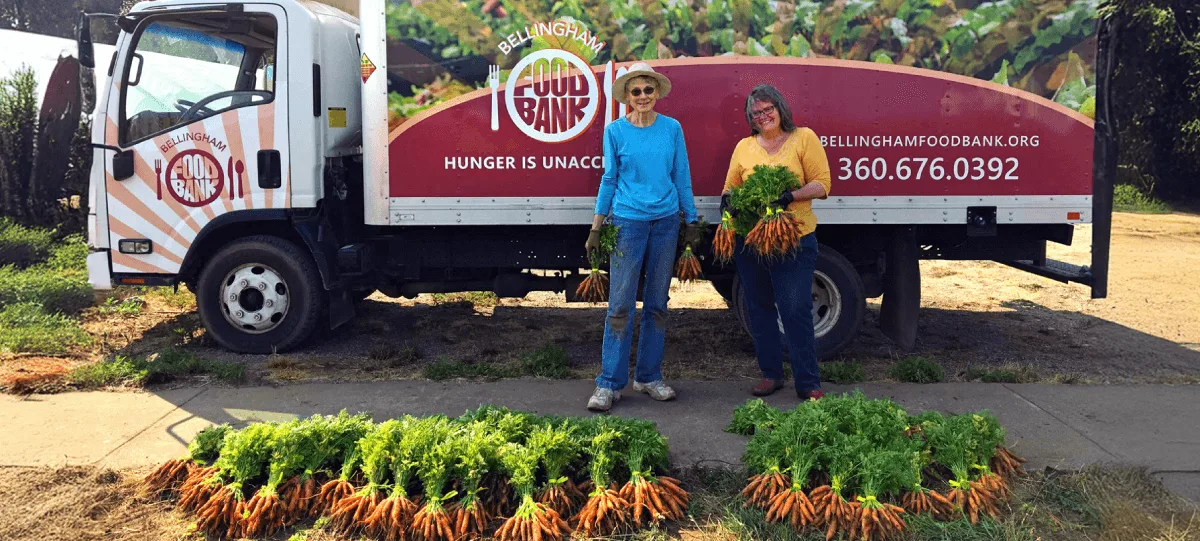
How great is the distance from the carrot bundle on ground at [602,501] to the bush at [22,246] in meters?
10.0

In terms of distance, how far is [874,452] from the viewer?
398cm

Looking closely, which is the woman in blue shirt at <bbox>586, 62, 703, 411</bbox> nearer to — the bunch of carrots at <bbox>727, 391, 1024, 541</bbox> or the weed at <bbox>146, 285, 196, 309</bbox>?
the bunch of carrots at <bbox>727, 391, 1024, 541</bbox>

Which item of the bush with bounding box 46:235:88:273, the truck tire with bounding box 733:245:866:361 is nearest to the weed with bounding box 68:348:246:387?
the truck tire with bounding box 733:245:866:361

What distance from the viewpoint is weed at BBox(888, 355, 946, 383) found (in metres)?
6.38

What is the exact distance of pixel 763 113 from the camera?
542 centimetres

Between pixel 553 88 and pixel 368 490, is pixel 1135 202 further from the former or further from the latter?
pixel 368 490

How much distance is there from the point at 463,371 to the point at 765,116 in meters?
2.70

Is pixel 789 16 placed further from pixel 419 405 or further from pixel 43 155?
pixel 43 155

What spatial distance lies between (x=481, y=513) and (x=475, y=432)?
403 millimetres

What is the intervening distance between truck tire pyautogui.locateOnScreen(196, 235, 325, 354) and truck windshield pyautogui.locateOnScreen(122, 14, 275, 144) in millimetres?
1019

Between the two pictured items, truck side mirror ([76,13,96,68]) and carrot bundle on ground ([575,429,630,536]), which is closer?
carrot bundle on ground ([575,429,630,536])

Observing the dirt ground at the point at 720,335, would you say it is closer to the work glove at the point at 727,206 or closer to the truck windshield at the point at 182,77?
the work glove at the point at 727,206

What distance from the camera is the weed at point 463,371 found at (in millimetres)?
6480

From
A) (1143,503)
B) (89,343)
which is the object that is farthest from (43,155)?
(1143,503)
